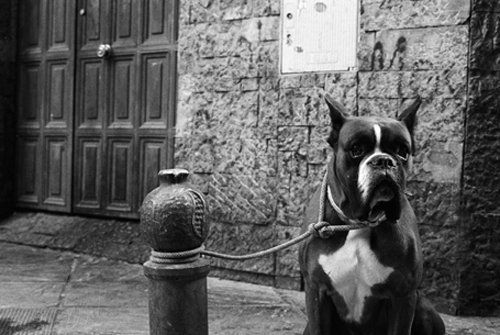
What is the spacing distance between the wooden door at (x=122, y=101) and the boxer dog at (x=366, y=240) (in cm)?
362

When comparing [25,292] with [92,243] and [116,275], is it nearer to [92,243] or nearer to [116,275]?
[116,275]

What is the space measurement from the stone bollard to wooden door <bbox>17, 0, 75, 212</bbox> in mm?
4406

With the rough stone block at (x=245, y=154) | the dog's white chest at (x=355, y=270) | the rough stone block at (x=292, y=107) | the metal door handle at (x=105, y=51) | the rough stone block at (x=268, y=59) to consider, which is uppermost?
the metal door handle at (x=105, y=51)

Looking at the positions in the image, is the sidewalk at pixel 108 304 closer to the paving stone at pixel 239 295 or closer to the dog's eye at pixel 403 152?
the paving stone at pixel 239 295

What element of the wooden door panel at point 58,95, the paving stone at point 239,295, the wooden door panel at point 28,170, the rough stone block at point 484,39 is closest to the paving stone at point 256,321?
the paving stone at point 239,295

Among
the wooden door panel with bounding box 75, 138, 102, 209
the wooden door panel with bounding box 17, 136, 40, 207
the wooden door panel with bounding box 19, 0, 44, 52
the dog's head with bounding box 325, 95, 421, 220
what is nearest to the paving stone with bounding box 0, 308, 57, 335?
the dog's head with bounding box 325, 95, 421, 220

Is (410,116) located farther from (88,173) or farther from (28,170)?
(28,170)

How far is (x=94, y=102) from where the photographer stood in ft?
22.7

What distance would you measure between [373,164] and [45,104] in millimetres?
5479

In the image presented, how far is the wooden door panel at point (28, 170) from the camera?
743cm

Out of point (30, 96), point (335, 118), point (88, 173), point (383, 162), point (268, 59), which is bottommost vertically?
point (88, 173)

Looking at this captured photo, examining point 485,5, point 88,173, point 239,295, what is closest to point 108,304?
point 239,295

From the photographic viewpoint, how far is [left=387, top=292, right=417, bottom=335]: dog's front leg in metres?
2.81

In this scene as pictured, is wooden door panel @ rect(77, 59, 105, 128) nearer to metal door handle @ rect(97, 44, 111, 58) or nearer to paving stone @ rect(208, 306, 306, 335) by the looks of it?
metal door handle @ rect(97, 44, 111, 58)
